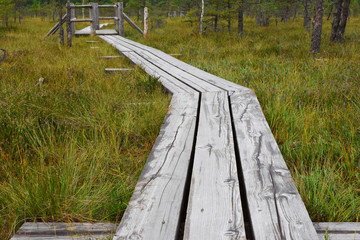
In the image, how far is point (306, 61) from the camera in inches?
251

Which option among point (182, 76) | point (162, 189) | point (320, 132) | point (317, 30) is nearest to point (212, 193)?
point (162, 189)

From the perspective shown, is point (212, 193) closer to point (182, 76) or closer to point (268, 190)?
point (268, 190)

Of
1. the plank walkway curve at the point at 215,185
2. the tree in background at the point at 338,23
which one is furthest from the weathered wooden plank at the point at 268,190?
the tree in background at the point at 338,23

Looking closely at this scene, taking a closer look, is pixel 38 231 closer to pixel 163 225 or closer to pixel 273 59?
pixel 163 225

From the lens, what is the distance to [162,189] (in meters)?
1.76

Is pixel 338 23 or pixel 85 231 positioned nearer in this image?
pixel 85 231

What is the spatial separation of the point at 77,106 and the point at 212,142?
1.72 m

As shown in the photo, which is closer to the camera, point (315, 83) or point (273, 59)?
point (315, 83)

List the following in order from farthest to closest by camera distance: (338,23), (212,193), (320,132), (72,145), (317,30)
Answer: (338,23), (317,30), (320,132), (72,145), (212,193)

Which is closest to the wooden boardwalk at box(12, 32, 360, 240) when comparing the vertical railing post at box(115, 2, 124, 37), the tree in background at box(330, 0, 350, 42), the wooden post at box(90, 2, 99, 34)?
the tree in background at box(330, 0, 350, 42)

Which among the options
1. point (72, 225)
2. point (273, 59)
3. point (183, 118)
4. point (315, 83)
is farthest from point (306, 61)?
point (72, 225)

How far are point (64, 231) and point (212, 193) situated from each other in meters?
0.83

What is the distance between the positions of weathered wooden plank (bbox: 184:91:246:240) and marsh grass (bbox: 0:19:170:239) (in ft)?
1.60

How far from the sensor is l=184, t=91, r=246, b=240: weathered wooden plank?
1.39 meters
